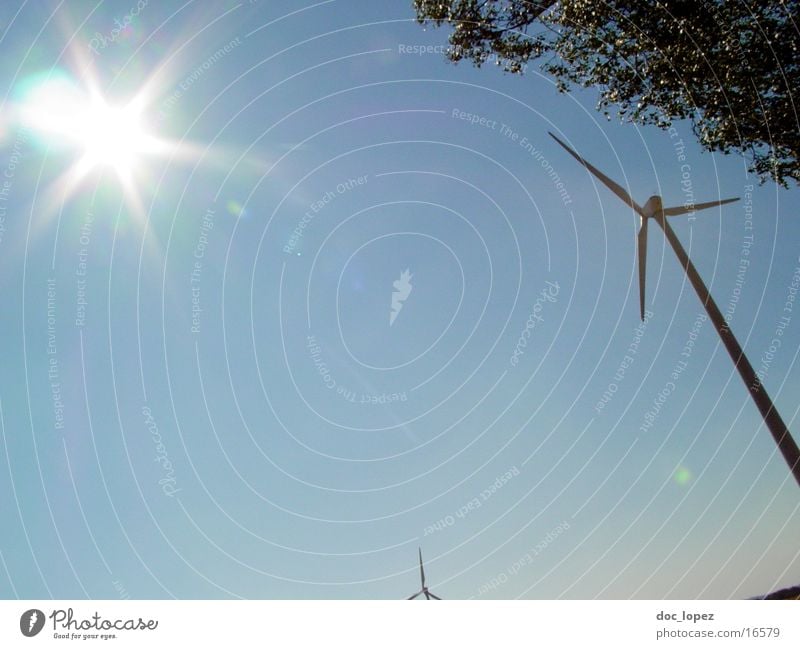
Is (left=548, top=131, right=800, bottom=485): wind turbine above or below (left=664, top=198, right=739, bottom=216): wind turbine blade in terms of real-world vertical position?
below

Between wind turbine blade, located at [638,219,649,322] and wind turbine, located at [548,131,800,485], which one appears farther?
wind turbine blade, located at [638,219,649,322]

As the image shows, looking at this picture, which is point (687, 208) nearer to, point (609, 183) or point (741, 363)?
point (609, 183)

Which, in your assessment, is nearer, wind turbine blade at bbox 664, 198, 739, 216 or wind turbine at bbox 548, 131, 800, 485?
wind turbine at bbox 548, 131, 800, 485

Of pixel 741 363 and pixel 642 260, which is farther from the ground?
pixel 642 260

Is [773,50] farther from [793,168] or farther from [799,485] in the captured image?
[799,485]

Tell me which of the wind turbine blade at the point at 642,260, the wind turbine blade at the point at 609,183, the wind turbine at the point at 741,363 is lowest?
the wind turbine at the point at 741,363

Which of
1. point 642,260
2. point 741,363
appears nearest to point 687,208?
point 642,260

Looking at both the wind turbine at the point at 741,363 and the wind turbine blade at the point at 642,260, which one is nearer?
the wind turbine at the point at 741,363

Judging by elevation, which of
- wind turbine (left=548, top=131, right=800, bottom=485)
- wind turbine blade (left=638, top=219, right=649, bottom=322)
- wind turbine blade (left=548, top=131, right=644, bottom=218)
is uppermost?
wind turbine blade (left=548, top=131, right=644, bottom=218)
